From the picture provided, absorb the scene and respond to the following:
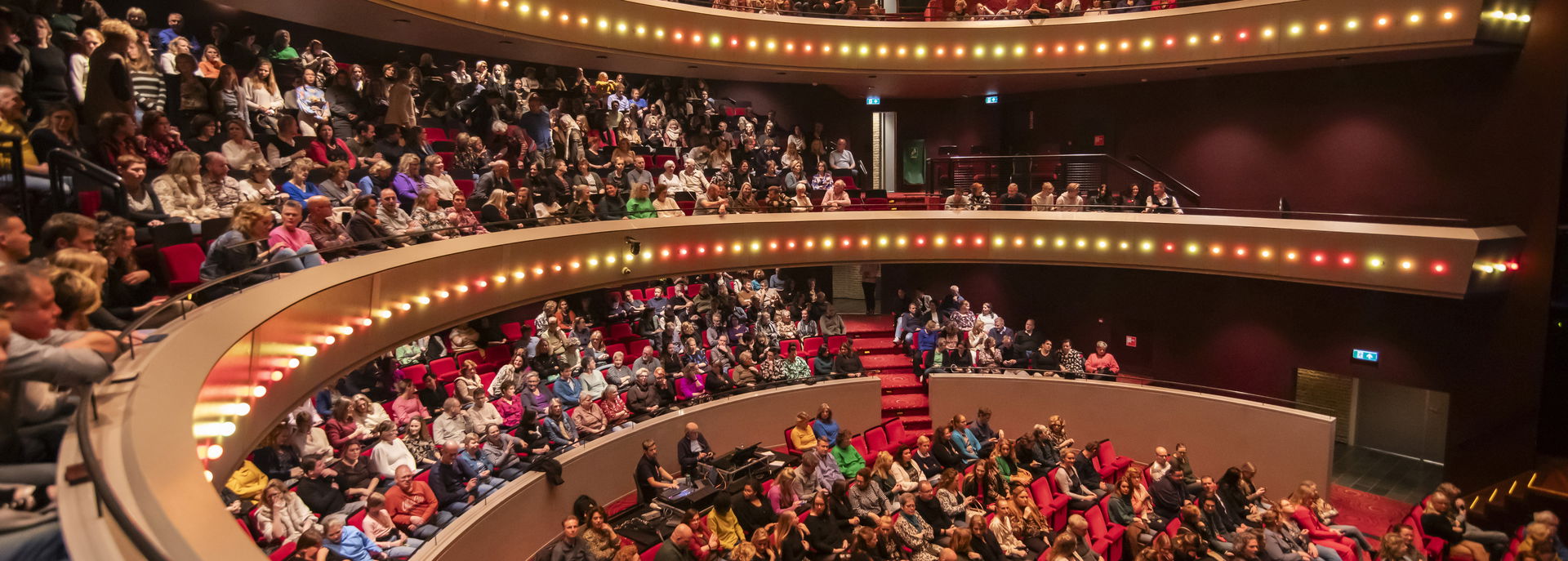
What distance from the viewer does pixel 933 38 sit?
12.9m

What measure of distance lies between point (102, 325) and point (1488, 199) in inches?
498

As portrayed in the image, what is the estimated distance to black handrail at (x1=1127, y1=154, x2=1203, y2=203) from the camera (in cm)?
1291

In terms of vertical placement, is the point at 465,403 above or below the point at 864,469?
above

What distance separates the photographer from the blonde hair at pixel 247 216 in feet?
16.5

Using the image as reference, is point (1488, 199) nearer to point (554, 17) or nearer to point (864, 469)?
point (864, 469)

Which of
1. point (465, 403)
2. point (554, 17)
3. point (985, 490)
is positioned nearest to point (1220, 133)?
point (985, 490)

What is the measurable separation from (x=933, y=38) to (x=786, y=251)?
378 centimetres

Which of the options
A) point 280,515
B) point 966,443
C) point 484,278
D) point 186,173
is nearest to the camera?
point 186,173

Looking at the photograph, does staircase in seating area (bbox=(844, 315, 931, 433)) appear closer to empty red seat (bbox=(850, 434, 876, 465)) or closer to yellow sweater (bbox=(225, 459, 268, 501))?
empty red seat (bbox=(850, 434, 876, 465))

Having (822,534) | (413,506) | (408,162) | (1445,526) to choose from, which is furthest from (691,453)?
(1445,526)

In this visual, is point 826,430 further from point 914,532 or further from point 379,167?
point 379,167

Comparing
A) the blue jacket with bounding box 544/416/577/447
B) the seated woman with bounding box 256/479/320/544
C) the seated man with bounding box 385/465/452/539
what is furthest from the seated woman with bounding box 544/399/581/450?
the seated woman with bounding box 256/479/320/544

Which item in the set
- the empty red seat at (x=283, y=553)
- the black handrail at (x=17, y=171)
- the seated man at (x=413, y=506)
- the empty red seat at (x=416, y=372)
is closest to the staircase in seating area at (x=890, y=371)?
the empty red seat at (x=416, y=372)

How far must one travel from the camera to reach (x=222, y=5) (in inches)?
353
